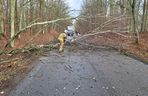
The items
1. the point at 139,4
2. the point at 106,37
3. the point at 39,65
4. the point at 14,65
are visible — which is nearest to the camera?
the point at 14,65

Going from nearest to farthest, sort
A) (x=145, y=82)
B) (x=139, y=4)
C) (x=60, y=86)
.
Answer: (x=60, y=86) < (x=145, y=82) < (x=139, y=4)

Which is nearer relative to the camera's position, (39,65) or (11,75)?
(11,75)

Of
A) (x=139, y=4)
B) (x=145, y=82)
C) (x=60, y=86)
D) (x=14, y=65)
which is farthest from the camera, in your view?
(x=139, y=4)

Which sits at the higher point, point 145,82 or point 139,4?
point 139,4

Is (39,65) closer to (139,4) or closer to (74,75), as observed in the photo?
(74,75)

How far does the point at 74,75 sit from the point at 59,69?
1.63 meters

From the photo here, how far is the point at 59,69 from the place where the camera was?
12.5 meters

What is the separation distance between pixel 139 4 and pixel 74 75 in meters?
36.3

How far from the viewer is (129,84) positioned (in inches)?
371

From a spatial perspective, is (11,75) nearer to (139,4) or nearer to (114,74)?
(114,74)

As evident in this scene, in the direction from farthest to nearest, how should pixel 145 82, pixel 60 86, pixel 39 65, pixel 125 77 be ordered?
pixel 39 65, pixel 125 77, pixel 145 82, pixel 60 86

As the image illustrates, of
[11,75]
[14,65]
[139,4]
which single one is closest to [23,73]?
[11,75]

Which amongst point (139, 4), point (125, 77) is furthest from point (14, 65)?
point (139, 4)

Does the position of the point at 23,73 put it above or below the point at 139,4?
below
